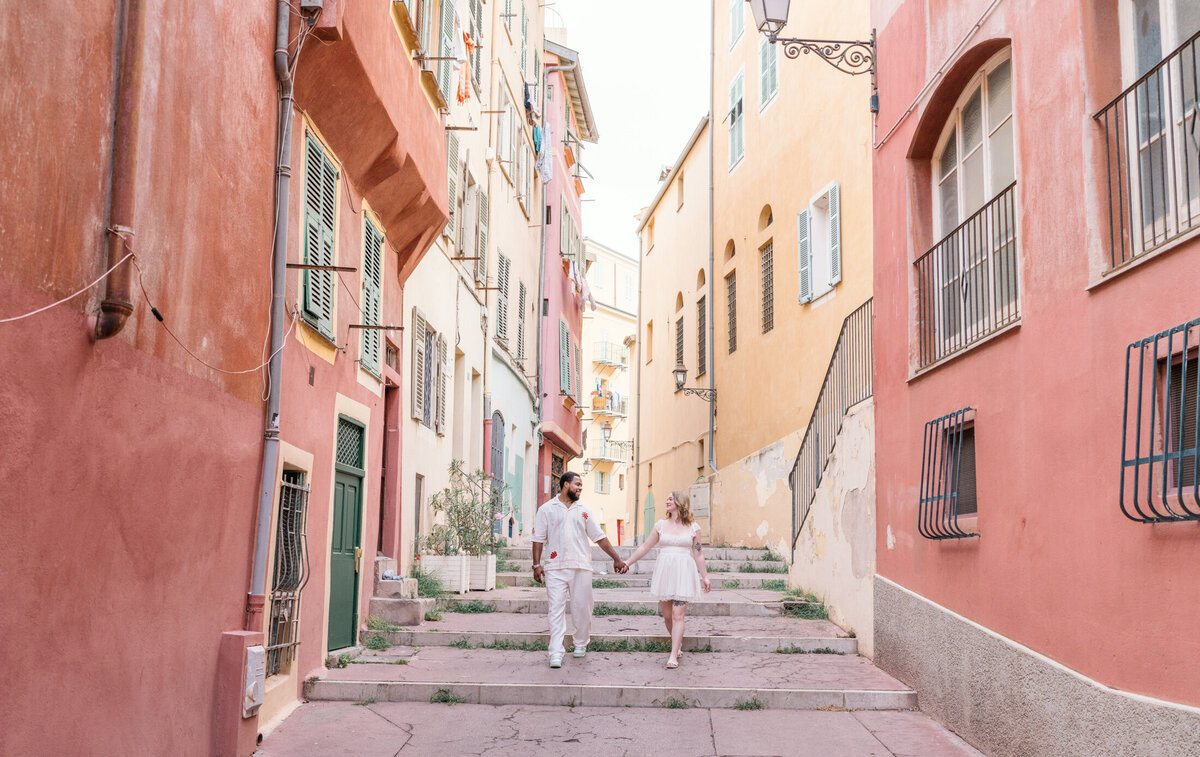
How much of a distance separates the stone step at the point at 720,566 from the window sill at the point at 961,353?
743 centimetres

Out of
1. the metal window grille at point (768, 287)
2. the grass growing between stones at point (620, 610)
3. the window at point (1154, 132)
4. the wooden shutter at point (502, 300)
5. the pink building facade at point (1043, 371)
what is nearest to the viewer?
the pink building facade at point (1043, 371)

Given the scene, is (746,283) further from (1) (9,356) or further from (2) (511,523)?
(1) (9,356)

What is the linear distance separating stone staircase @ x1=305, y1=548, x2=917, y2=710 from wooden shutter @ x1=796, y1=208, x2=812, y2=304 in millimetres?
5939

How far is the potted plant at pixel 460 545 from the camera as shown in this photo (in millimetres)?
13742

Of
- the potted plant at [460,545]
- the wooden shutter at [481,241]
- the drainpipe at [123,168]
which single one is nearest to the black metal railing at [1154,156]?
the drainpipe at [123,168]

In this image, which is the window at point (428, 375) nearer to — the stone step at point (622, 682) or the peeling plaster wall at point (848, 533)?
the stone step at point (622, 682)

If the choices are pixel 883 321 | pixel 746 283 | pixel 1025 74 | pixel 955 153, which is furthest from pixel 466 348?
pixel 1025 74

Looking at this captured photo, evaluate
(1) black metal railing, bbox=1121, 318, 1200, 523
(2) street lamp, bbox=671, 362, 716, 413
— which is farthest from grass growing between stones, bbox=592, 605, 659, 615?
(2) street lamp, bbox=671, 362, 716, 413

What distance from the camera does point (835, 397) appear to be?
14125 mm

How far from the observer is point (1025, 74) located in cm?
727

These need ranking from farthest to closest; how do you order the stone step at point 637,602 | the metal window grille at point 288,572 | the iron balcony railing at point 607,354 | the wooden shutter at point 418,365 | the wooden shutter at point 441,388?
the iron balcony railing at point 607,354 < the wooden shutter at point 441,388 < the wooden shutter at point 418,365 < the stone step at point 637,602 < the metal window grille at point 288,572

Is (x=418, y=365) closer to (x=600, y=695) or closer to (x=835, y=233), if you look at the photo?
(x=600, y=695)

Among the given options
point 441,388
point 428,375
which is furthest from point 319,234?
point 441,388

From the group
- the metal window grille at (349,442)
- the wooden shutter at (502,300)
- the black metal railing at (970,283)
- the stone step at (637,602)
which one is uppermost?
the wooden shutter at (502,300)
